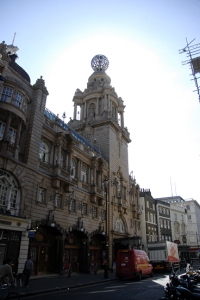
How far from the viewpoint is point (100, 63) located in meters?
52.3

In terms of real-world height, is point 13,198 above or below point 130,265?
above

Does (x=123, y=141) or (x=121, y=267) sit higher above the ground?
(x=123, y=141)

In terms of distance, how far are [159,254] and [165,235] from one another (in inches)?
1142

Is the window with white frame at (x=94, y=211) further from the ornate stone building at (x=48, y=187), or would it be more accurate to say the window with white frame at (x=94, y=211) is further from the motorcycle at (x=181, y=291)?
the motorcycle at (x=181, y=291)

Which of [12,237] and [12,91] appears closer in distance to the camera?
[12,237]

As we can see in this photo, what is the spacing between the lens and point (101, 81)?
49188mm

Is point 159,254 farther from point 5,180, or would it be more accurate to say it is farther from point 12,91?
point 12,91

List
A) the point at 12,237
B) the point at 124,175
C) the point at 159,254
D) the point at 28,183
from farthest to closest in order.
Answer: the point at 124,175
the point at 159,254
the point at 28,183
the point at 12,237

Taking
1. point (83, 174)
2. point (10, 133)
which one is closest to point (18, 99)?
point (10, 133)

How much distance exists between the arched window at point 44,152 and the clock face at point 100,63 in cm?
3324

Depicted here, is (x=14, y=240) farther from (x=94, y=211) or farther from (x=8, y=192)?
(x=94, y=211)

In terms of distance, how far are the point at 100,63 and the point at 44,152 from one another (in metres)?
34.5

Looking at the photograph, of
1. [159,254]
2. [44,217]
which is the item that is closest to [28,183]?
[44,217]

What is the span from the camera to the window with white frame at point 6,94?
19859mm
